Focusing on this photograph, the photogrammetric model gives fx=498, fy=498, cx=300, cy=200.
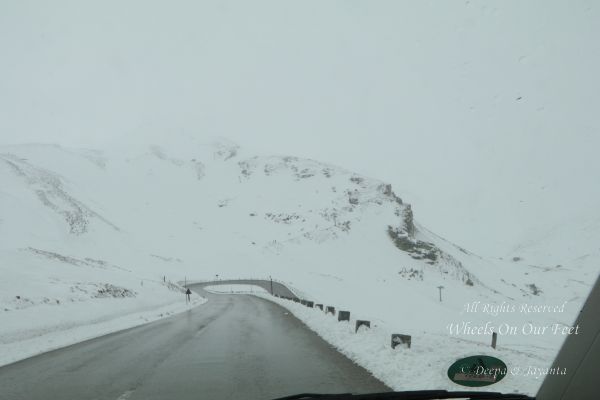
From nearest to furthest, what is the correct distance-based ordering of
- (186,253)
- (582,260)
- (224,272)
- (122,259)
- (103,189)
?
(582,260), (122,259), (224,272), (186,253), (103,189)

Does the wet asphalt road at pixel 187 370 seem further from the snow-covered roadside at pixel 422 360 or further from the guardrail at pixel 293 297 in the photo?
the guardrail at pixel 293 297

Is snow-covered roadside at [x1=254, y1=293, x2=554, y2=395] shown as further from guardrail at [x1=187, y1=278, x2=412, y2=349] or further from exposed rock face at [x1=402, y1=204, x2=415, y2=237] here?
exposed rock face at [x1=402, y1=204, x2=415, y2=237]

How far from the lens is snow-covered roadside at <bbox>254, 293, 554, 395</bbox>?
680cm

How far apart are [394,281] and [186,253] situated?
142ft

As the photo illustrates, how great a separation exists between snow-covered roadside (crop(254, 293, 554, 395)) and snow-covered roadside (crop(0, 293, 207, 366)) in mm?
7769

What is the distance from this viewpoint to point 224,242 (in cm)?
11394

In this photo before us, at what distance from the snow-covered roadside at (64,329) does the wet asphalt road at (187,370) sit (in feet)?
2.82

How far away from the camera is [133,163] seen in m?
167

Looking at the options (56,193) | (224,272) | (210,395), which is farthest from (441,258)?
(210,395)

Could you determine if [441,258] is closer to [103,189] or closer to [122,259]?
[122,259]

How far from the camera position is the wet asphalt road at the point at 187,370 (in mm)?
7691

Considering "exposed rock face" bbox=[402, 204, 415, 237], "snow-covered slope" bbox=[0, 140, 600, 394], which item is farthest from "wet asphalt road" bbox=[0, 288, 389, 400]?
"exposed rock face" bbox=[402, 204, 415, 237]

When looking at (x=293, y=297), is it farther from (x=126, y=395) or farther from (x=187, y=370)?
(x=126, y=395)

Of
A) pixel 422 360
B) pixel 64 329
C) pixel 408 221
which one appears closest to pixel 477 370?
pixel 422 360
